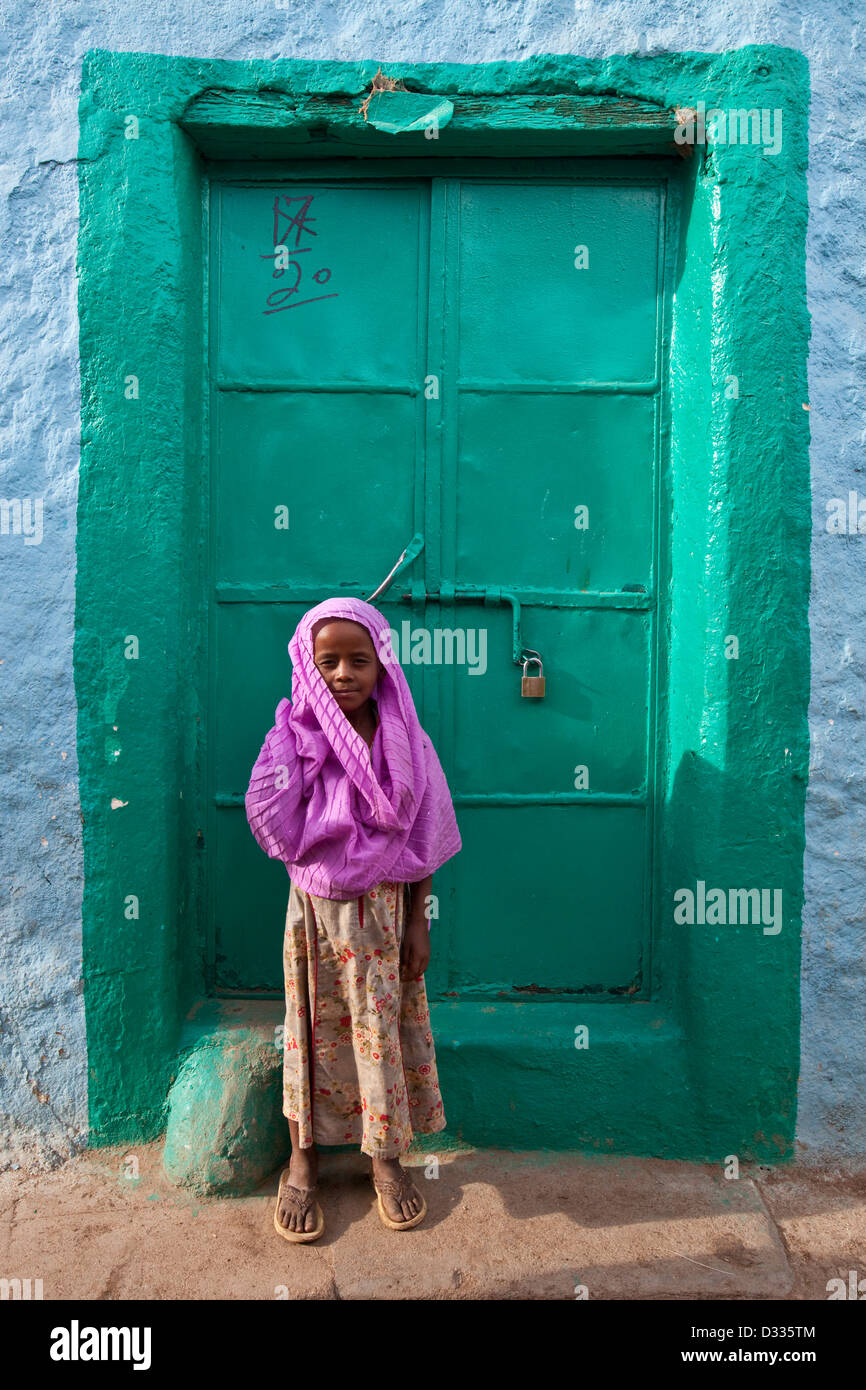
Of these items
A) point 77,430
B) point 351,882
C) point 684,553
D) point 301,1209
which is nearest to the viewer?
point 351,882

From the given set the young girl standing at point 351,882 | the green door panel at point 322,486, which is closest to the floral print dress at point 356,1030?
the young girl standing at point 351,882

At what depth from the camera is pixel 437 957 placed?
2828 millimetres

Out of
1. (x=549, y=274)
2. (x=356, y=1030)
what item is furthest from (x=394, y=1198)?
(x=549, y=274)

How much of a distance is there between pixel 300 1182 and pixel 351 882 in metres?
0.83

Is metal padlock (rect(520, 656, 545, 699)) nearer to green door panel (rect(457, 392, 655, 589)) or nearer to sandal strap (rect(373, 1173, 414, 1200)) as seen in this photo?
green door panel (rect(457, 392, 655, 589))

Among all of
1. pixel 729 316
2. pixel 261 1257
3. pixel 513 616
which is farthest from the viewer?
pixel 513 616

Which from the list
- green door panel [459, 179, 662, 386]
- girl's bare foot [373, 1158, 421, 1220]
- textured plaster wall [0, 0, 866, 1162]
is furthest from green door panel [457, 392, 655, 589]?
girl's bare foot [373, 1158, 421, 1220]

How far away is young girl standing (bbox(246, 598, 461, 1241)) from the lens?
2.27m

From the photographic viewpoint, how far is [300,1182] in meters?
2.41

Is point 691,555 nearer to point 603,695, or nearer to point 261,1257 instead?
point 603,695

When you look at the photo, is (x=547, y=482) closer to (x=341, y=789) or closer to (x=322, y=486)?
(x=322, y=486)

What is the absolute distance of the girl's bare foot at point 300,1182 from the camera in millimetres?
2344

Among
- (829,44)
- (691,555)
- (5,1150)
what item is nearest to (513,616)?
(691,555)

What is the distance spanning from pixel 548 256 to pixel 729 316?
22.3 inches
